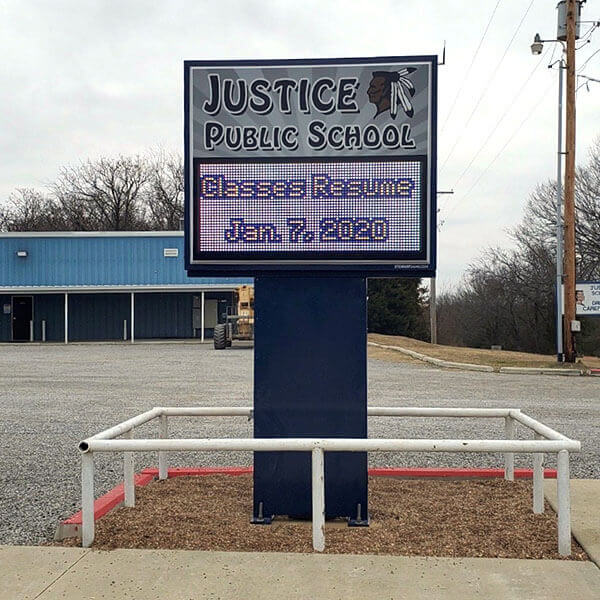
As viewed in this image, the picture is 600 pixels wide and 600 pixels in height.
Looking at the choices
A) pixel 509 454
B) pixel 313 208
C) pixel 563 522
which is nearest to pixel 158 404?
pixel 509 454

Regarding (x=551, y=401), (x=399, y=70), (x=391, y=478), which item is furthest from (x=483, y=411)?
(x=551, y=401)

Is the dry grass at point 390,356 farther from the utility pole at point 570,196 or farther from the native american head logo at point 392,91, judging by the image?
the native american head logo at point 392,91

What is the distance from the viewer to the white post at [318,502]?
5137 millimetres

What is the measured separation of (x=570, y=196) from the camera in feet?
77.9

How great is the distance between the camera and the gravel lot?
24.8 feet

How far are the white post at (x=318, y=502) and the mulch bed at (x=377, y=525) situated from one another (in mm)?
118

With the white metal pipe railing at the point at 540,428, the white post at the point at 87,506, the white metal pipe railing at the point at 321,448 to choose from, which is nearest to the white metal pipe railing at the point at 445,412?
the white metal pipe railing at the point at 540,428

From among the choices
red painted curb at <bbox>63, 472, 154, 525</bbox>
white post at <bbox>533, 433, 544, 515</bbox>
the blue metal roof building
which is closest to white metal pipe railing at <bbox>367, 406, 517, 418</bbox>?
white post at <bbox>533, 433, 544, 515</bbox>

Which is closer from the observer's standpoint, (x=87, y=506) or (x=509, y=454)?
(x=87, y=506)

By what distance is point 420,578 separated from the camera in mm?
4621

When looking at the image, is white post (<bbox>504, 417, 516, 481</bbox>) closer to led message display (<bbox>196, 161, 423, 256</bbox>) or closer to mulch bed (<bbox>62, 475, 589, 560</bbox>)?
mulch bed (<bbox>62, 475, 589, 560</bbox>)

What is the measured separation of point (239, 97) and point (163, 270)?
32.6 meters

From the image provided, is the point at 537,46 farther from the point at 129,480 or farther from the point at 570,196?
the point at 129,480

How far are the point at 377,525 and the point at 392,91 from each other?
10.4ft
